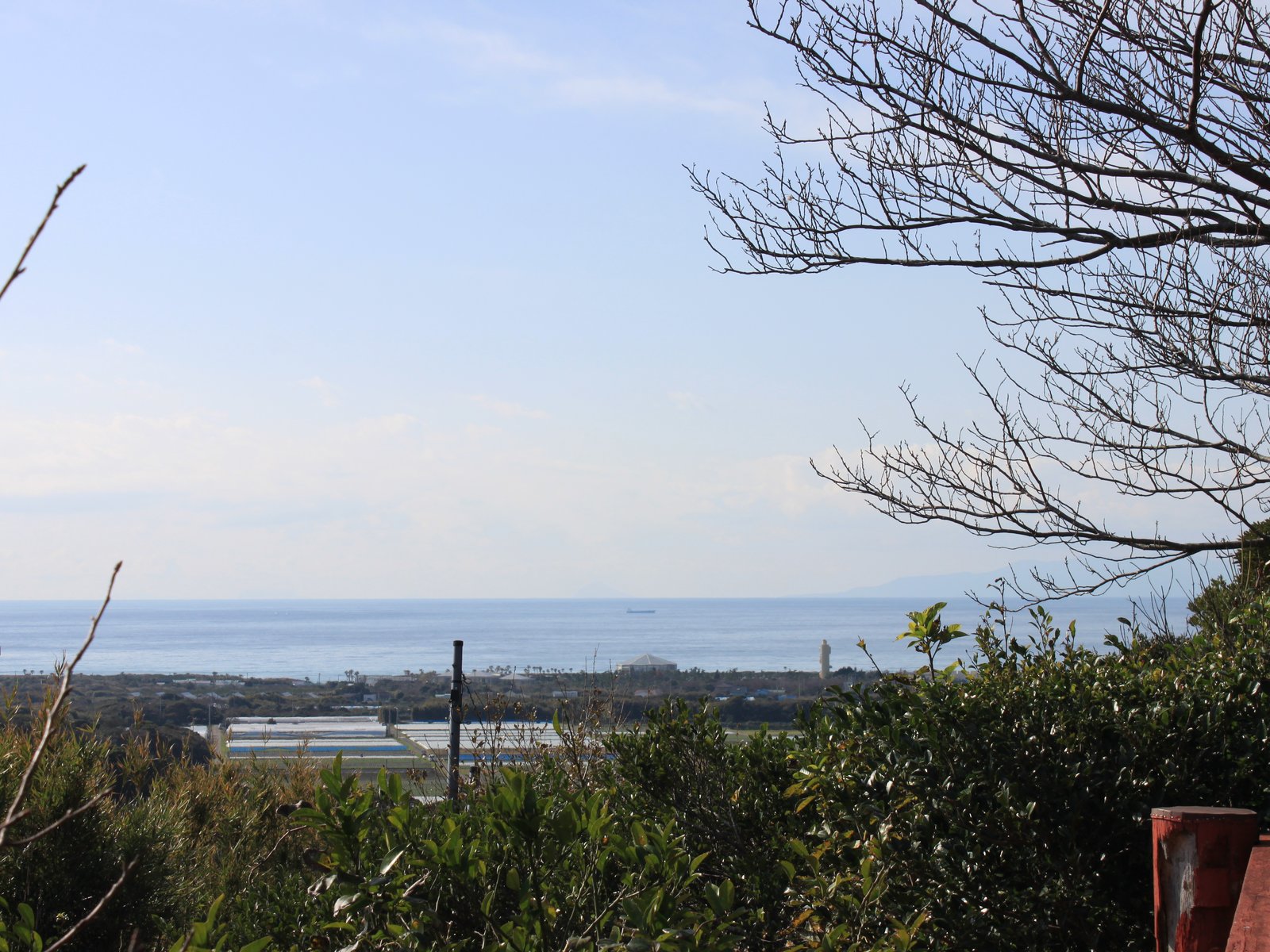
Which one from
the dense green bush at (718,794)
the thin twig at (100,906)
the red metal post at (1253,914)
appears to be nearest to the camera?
the thin twig at (100,906)

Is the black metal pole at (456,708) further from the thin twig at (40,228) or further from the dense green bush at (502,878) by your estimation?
the thin twig at (40,228)

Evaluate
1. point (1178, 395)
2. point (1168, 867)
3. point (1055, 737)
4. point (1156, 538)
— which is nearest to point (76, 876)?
point (1055, 737)

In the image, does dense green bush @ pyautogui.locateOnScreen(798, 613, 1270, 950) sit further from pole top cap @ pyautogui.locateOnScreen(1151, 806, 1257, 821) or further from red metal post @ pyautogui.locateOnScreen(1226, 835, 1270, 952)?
red metal post @ pyautogui.locateOnScreen(1226, 835, 1270, 952)

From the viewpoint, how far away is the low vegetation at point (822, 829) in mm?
2576

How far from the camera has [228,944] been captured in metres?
3.21

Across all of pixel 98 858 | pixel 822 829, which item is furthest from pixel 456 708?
pixel 822 829

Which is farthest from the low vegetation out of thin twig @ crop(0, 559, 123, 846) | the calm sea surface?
the calm sea surface

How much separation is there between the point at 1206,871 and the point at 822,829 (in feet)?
4.29

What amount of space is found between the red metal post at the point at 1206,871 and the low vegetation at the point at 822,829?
63 centimetres

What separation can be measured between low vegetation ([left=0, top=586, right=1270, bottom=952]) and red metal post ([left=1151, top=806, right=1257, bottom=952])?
626mm

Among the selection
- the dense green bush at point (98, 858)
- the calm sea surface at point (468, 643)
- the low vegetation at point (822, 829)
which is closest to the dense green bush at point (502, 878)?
the low vegetation at point (822, 829)

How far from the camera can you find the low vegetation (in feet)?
8.45

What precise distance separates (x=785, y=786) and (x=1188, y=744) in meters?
1.68

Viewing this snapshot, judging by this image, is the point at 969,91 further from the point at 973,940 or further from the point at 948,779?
the point at 973,940
